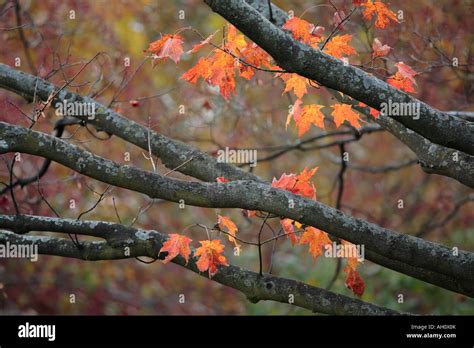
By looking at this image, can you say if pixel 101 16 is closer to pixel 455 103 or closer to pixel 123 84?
pixel 123 84

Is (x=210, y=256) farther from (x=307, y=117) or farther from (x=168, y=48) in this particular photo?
(x=168, y=48)

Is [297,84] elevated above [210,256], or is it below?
above

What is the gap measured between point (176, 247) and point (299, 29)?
1.45 meters

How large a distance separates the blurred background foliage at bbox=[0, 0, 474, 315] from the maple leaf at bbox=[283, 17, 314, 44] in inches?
68.5

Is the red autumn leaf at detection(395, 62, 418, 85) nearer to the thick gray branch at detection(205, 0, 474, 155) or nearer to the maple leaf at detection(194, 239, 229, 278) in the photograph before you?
the thick gray branch at detection(205, 0, 474, 155)

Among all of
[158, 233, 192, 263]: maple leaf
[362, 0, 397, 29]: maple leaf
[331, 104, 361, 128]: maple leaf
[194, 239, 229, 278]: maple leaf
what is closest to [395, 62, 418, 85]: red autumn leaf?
[362, 0, 397, 29]: maple leaf

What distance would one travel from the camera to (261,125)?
27.8 ft

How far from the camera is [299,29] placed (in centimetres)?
401

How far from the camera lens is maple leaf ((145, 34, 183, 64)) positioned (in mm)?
4090

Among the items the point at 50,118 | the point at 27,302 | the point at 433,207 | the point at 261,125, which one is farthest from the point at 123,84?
the point at 27,302

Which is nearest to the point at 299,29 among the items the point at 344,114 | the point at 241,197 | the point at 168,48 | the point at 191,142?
the point at 344,114

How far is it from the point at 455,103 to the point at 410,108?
134 inches

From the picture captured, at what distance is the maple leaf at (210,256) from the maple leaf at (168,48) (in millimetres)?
1103

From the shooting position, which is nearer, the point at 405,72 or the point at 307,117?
the point at 405,72
